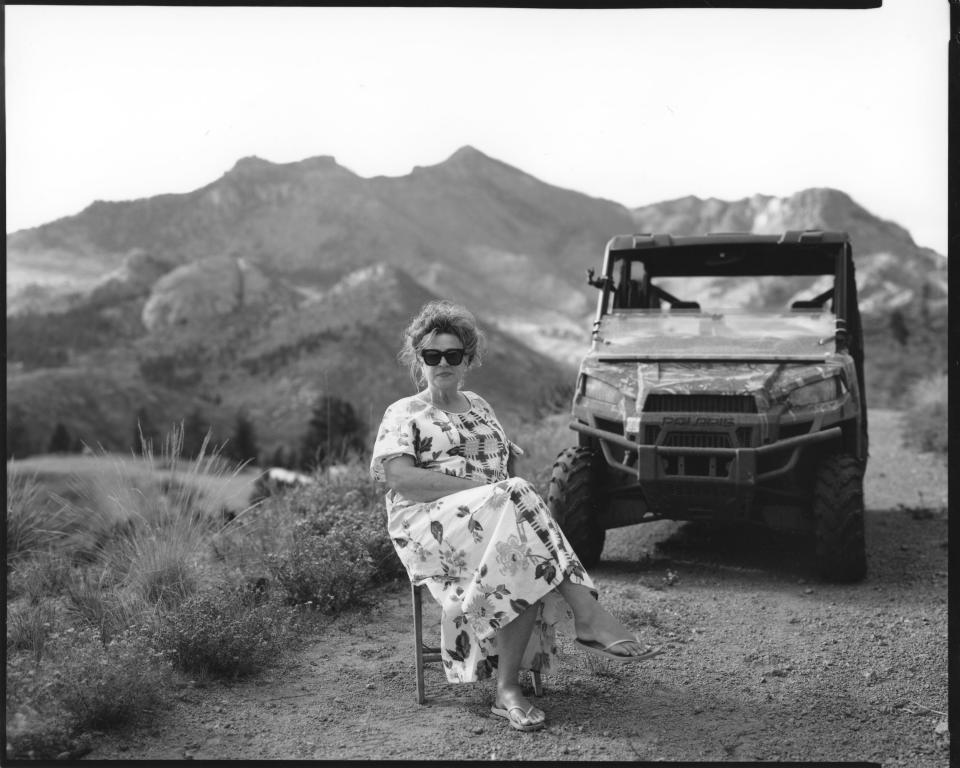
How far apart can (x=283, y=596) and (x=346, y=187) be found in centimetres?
2865

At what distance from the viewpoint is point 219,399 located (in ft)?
77.6

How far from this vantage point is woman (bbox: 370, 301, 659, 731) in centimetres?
363

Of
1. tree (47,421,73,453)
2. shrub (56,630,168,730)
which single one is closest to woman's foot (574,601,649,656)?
shrub (56,630,168,730)

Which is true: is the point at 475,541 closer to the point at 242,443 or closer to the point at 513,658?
the point at 513,658

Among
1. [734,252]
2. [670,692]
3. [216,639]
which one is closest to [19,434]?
[734,252]

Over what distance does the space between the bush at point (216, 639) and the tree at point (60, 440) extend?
1680 cm

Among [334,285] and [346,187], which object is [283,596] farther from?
[346,187]

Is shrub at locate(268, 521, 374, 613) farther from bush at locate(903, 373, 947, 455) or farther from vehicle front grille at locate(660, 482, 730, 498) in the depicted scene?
bush at locate(903, 373, 947, 455)

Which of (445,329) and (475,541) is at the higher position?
(445,329)

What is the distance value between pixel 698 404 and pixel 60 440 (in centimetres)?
1807

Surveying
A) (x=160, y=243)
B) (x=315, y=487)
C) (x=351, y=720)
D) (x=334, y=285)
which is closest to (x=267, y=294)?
(x=334, y=285)

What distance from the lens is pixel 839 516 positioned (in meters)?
5.75

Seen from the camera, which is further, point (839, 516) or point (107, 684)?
point (839, 516)

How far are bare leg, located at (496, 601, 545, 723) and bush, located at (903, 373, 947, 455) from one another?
371 inches
